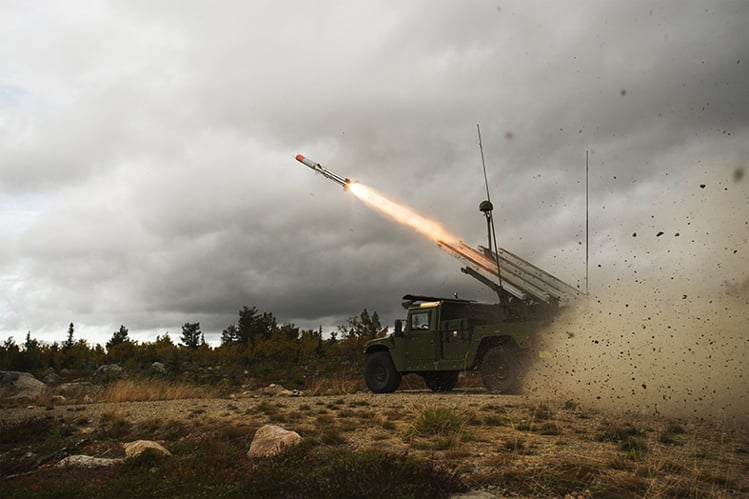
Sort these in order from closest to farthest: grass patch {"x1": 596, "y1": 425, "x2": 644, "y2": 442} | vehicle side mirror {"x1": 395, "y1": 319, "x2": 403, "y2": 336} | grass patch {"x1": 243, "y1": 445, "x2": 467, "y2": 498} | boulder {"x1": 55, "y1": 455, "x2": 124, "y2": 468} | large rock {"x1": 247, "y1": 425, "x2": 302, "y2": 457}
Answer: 1. grass patch {"x1": 243, "y1": 445, "x2": 467, "y2": 498}
2. large rock {"x1": 247, "y1": 425, "x2": 302, "y2": 457}
3. grass patch {"x1": 596, "y1": 425, "x2": 644, "y2": 442}
4. boulder {"x1": 55, "y1": 455, "x2": 124, "y2": 468}
5. vehicle side mirror {"x1": 395, "y1": 319, "x2": 403, "y2": 336}

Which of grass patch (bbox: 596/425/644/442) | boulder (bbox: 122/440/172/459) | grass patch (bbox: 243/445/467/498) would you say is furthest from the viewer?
boulder (bbox: 122/440/172/459)

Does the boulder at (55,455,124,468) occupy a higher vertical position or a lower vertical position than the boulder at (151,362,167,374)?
higher

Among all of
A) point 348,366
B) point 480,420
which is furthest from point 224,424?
point 348,366

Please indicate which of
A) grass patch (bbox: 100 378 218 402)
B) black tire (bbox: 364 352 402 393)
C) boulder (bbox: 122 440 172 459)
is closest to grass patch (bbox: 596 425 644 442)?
boulder (bbox: 122 440 172 459)

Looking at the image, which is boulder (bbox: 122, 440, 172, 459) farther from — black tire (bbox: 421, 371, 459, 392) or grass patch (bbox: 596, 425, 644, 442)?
black tire (bbox: 421, 371, 459, 392)

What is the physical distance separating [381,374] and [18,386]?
55.2 feet

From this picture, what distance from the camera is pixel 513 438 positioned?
25.6ft

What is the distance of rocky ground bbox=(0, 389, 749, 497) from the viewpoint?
19.0 feet

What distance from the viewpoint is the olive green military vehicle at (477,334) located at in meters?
14.0

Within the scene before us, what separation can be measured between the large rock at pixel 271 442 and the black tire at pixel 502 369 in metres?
7.35

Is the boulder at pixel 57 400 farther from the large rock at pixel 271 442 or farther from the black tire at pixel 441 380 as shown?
the large rock at pixel 271 442

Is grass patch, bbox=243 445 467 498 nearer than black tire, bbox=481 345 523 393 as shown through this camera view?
Yes

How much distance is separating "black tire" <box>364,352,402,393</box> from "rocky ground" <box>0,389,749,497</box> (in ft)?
11.3

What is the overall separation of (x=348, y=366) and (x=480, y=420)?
25.3 metres
